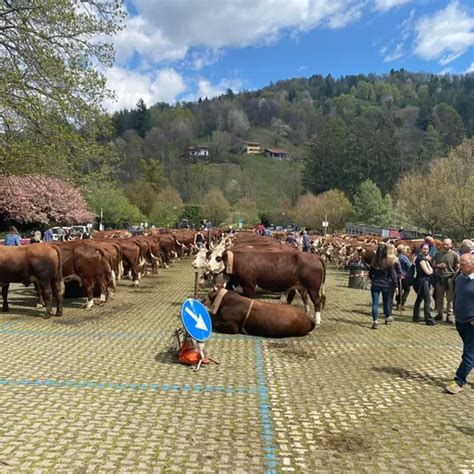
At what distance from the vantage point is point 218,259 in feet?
42.3

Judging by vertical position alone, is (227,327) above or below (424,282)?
below

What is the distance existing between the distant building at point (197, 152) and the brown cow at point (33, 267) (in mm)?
137399

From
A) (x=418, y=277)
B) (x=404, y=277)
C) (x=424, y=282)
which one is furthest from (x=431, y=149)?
(x=424, y=282)

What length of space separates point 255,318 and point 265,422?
4.36 metres

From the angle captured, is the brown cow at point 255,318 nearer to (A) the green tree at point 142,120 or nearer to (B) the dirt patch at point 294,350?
(B) the dirt patch at point 294,350

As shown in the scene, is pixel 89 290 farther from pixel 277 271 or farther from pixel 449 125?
pixel 449 125

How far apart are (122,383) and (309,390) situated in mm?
2773

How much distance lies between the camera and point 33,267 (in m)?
11.7

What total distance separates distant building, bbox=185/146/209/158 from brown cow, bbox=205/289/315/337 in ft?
457

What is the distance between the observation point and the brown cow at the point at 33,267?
11.7 m

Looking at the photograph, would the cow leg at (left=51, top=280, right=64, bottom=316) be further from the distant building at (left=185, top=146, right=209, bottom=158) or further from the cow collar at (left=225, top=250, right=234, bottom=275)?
the distant building at (left=185, top=146, right=209, bottom=158)

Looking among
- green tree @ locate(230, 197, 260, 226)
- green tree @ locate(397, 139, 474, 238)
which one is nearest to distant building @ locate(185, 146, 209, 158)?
green tree @ locate(230, 197, 260, 226)

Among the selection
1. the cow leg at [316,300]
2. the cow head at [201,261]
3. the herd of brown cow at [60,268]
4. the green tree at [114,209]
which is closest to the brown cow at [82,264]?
the herd of brown cow at [60,268]

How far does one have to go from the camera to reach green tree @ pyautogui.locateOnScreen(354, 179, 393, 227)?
6122 centimetres
